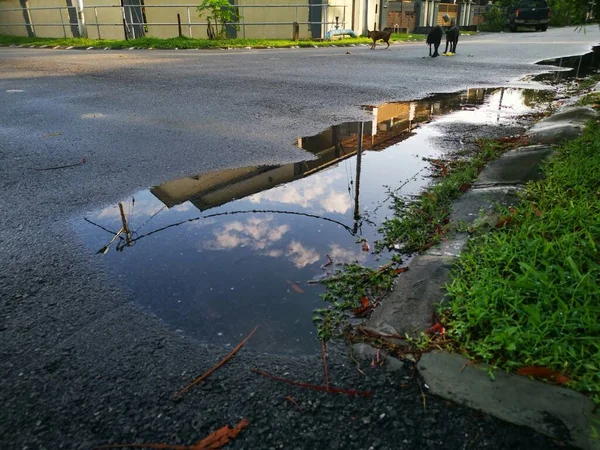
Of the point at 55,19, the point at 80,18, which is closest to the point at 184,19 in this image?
the point at 80,18

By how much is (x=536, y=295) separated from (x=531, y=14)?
3946cm

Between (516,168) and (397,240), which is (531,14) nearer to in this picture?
(516,168)

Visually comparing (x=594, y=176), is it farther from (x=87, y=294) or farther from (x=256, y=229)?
(x=87, y=294)

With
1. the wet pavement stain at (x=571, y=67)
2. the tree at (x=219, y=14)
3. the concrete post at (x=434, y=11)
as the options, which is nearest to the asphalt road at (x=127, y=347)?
the wet pavement stain at (x=571, y=67)

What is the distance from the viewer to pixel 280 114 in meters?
6.85

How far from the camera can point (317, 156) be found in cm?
491

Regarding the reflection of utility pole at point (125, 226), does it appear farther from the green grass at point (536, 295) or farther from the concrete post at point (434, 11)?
the concrete post at point (434, 11)

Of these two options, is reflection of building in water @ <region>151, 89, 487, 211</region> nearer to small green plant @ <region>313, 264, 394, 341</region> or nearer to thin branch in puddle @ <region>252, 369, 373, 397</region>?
small green plant @ <region>313, 264, 394, 341</region>

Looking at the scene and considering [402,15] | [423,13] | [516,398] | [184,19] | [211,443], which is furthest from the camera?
[423,13]

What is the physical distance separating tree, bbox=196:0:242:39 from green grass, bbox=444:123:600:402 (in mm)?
23152

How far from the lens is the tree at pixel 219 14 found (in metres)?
23.0

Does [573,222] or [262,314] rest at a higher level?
[573,222]

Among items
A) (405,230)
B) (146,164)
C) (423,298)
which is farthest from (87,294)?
(146,164)

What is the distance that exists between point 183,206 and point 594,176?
3224 mm
